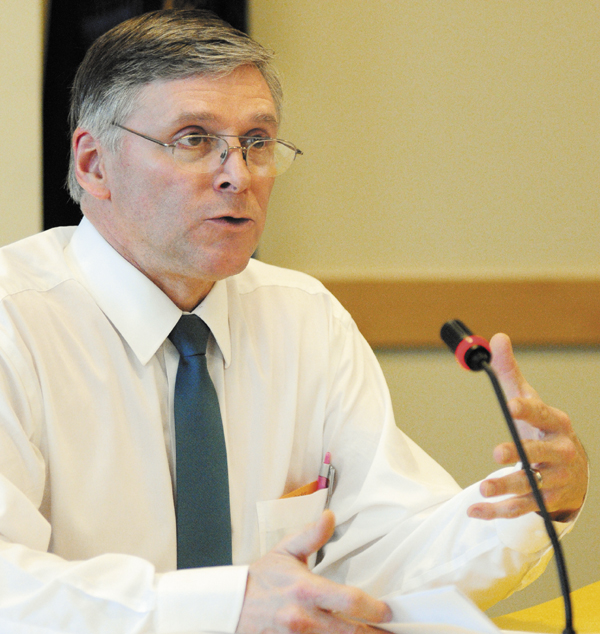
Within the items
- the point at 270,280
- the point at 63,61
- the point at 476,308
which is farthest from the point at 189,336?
the point at 476,308

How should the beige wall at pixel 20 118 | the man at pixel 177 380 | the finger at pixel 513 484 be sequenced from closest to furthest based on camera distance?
the finger at pixel 513 484, the man at pixel 177 380, the beige wall at pixel 20 118

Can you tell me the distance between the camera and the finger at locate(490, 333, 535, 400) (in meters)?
1.09

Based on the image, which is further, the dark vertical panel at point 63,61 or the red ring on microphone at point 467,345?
the dark vertical panel at point 63,61

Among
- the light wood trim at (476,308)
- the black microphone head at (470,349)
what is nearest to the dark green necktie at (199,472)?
the black microphone head at (470,349)

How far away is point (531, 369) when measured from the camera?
2227mm

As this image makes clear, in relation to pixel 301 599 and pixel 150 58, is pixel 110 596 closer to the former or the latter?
pixel 301 599

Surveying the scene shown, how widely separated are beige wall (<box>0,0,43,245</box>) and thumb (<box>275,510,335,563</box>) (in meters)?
1.13

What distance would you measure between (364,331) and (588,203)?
79cm

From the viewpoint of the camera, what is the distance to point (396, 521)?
1.31 meters

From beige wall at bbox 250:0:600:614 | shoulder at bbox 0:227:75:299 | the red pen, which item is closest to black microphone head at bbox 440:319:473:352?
the red pen

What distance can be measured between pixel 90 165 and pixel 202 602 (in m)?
0.84

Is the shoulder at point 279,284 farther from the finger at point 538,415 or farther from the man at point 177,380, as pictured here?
the finger at point 538,415

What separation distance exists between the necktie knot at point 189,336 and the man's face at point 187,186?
3.2 inches

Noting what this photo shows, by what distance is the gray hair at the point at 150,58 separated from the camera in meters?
1.27
